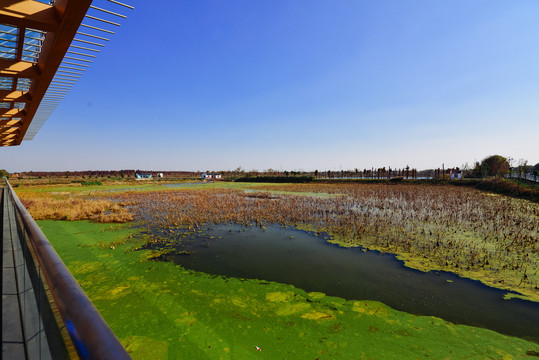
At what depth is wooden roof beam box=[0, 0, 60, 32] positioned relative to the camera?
391 centimetres

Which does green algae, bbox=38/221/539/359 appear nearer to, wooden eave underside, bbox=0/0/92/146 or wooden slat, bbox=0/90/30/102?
wooden eave underside, bbox=0/0/92/146

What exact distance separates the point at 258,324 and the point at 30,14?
688 centimetres

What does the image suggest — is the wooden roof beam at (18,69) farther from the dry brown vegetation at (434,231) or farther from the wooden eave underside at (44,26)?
the dry brown vegetation at (434,231)

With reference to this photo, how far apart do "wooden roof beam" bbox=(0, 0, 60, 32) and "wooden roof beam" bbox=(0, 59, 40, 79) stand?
2606 millimetres

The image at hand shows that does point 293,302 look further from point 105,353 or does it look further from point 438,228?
point 438,228

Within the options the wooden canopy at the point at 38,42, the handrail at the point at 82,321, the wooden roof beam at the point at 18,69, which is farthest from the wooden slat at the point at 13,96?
the handrail at the point at 82,321

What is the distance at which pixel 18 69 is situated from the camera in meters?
6.03

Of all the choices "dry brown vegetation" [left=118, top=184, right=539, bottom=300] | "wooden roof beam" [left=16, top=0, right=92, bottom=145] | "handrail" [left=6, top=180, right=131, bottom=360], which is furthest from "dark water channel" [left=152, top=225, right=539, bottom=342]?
"wooden roof beam" [left=16, top=0, right=92, bottom=145]

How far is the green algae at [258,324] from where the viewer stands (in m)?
3.91

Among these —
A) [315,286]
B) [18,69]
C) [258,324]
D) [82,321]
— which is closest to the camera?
[82,321]

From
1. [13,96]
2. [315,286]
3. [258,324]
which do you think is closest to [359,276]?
[315,286]

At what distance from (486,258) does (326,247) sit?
201 inches

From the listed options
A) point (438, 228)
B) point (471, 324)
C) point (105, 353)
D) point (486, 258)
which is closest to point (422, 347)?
point (471, 324)

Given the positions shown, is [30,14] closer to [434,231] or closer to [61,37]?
[61,37]
